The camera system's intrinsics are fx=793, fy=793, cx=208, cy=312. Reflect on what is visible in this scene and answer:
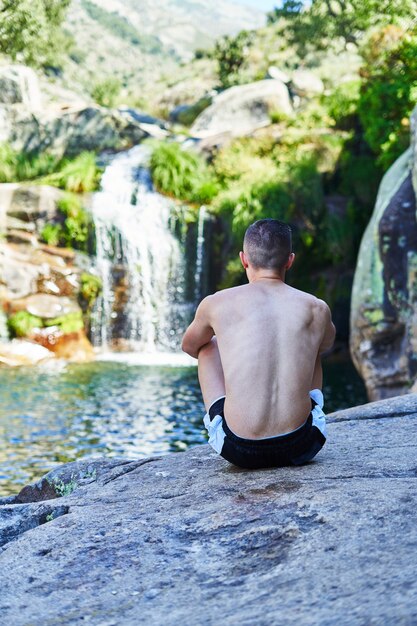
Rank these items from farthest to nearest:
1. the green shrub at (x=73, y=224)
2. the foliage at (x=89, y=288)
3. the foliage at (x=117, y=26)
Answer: the foliage at (x=117, y=26) → the green shrub at (x=73, y=224) → the foliage at (x=89, y=288)

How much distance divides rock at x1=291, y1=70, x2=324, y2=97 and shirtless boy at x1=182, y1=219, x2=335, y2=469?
94.5 ft

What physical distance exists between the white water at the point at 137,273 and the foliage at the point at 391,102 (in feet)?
17.7

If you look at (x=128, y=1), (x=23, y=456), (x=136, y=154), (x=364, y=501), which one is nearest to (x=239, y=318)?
(x=364, y=501)

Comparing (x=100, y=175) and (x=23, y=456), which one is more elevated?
(x=100, y=175)

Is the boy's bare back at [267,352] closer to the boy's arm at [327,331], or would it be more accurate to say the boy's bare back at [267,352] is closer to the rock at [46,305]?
the boy's arm at [327,331]

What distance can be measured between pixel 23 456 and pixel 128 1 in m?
139

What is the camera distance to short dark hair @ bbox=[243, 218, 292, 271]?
12.8 feet

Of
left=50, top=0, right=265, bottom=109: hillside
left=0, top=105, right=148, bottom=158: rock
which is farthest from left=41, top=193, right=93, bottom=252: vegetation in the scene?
left=50, top=0, right=265, bottom=109: hillside

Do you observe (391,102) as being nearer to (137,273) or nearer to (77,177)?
(137,273)

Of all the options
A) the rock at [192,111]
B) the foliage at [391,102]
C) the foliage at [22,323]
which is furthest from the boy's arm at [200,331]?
the rock at [192,111]

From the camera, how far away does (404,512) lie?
3010mm

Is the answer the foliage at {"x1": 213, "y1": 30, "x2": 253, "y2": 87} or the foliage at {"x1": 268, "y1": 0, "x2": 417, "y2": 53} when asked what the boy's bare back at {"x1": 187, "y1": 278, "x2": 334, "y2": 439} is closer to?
the foliage at {"x1": 268, "y1": 0, "x2": 417, "y2": 53}

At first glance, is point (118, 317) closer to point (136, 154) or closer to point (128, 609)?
point (136, 154)

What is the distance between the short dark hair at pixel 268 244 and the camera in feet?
12.8
